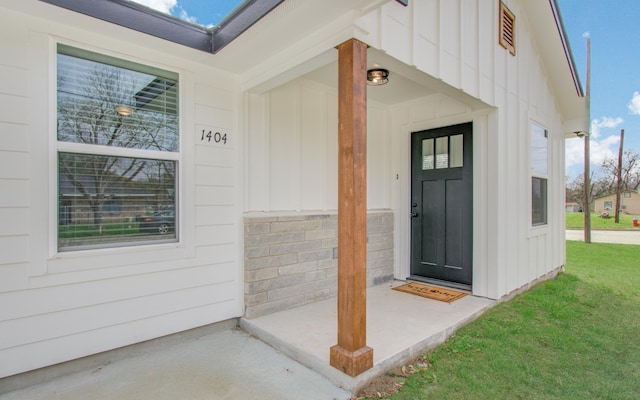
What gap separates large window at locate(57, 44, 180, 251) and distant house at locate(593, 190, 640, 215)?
138 feet

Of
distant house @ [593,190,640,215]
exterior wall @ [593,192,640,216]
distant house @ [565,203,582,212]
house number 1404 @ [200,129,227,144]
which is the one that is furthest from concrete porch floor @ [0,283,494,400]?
exterior wall @ [593,192,640,216]

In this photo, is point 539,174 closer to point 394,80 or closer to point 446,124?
point 446,124

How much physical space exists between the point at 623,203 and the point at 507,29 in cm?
4433

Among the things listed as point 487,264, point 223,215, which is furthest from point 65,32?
point 487,264

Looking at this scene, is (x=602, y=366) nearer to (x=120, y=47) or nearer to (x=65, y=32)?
(x=120, y=47)

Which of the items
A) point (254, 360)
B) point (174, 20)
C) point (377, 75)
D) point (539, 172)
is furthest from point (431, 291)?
point (174, 20)

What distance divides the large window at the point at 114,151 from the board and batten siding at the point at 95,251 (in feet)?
0.25

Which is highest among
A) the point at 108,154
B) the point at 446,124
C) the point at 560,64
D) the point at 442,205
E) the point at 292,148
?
the point at 560,64

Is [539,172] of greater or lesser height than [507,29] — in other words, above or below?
below

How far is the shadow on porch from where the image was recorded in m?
2.49

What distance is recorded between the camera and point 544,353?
288 centimetres

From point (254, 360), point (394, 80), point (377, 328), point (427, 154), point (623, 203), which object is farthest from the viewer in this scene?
point (623, 203)

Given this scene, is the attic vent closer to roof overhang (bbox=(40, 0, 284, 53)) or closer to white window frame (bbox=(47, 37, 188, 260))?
roof overhang (bbox=(40, 0, 284, 53))

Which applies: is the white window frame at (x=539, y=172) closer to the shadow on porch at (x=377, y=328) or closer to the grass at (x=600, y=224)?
the shadow on porch at (x=377, y=328)
